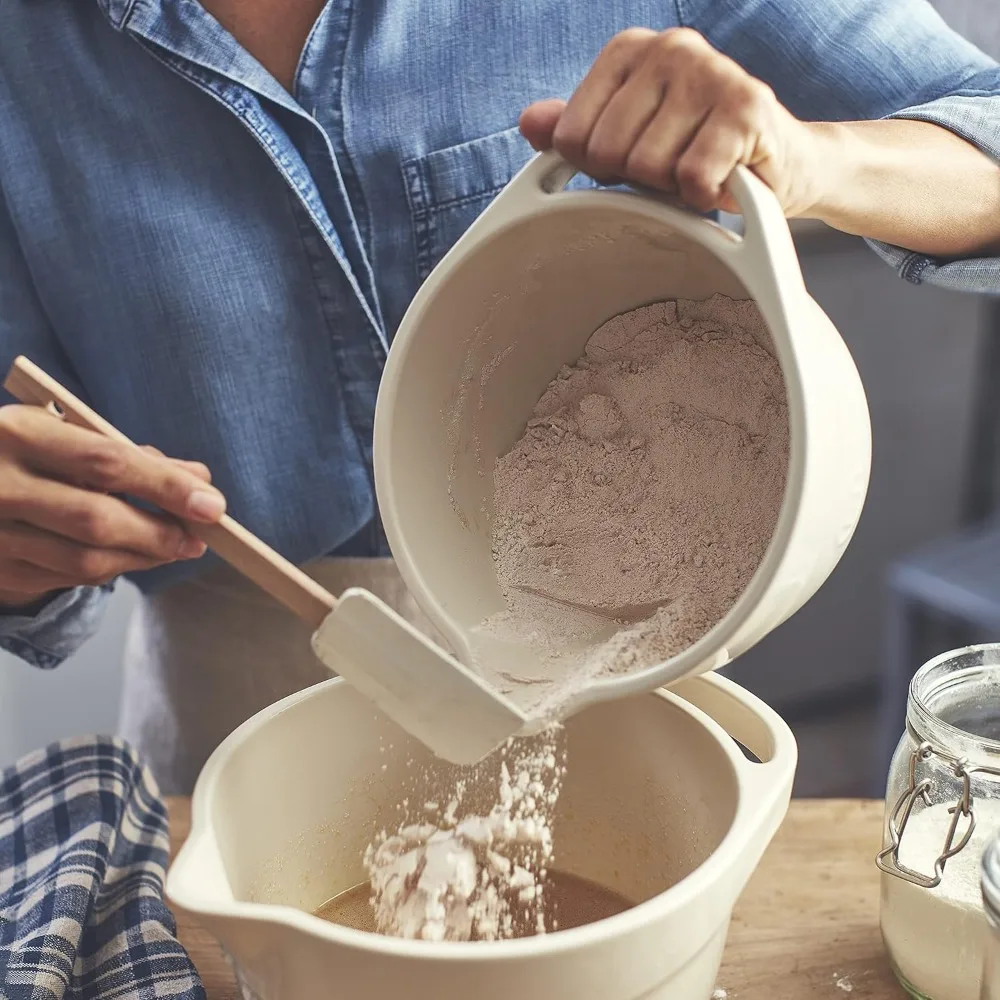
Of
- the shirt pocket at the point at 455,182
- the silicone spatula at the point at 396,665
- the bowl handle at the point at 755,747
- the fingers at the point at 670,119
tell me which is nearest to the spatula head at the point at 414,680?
the silicone spatula at the point at 396,665

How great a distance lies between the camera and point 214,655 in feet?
2.99

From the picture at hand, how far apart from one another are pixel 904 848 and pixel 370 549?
0.41 meters

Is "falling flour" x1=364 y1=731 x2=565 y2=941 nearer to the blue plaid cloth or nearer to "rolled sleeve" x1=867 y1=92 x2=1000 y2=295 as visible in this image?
the blue plaid cloth

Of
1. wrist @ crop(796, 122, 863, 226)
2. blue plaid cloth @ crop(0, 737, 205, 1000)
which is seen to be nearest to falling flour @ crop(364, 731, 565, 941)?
blue plaid cloth @ crop(0, 737, 205, 1000)

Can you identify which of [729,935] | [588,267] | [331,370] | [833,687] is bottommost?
[833,687]

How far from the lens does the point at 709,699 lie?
2.08ft

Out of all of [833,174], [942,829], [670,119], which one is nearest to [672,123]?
[670,119]

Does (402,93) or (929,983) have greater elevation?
(402,93)

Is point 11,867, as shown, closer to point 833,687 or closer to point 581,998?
point 581,998

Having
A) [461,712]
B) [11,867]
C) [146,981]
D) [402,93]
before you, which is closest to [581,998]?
[461,712]

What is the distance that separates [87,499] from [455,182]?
1.07ft

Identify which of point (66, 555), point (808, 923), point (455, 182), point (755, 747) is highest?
point (455, 182)

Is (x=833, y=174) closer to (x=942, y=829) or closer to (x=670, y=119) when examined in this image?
(x=670, y=119)

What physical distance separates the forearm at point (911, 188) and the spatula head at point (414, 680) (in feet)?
0.95
